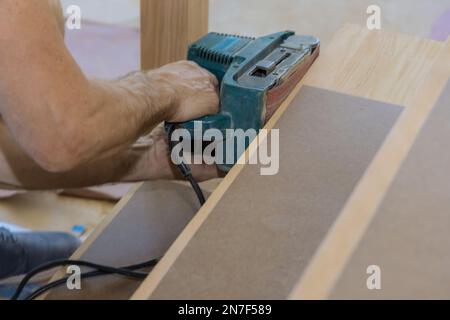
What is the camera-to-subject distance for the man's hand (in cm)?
101

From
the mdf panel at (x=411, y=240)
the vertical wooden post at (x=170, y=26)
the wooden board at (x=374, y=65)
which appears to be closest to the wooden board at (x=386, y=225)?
the mdf panel at (x=411, y=240)

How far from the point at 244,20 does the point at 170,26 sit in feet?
4.37

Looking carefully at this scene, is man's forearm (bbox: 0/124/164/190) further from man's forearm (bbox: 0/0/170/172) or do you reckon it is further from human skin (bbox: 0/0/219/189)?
man's forearm (bbox: 0/0/170/172)

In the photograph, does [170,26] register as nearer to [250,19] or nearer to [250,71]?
[250,71]

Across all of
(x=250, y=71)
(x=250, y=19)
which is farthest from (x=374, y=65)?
(x=250, y=19)

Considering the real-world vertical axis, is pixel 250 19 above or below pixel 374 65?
below

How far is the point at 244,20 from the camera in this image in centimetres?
258

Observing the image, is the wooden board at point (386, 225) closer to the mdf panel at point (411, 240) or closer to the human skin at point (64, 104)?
the mdf panel at point (411, 240)

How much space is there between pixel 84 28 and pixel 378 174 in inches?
82.9

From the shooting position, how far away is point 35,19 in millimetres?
757

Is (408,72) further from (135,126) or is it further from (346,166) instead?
(135,126)

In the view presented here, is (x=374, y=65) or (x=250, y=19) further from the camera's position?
(x=250, y=19)

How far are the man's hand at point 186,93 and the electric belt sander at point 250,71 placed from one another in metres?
0.02
